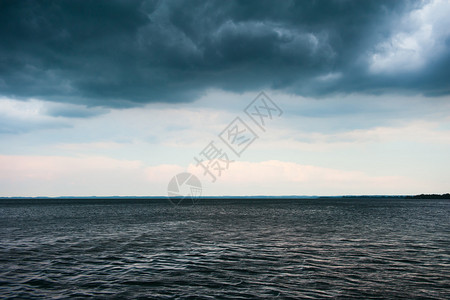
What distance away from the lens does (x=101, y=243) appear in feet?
122

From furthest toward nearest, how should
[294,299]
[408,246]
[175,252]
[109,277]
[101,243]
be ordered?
[101,243], [408,246], [175,252], [109,277], [294,299]

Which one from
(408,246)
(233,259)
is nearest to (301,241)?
(408,246)

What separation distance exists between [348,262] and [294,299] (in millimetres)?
10962

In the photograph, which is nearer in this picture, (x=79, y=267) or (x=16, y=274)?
(x=16, y=274)

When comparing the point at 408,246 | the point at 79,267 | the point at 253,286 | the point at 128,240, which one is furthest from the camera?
the point at 128,240

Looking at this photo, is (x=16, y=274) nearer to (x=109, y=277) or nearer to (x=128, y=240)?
(x=109, y=277)

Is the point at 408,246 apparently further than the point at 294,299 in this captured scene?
Yes

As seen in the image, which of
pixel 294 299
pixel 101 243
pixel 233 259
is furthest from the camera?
pixel 101 243

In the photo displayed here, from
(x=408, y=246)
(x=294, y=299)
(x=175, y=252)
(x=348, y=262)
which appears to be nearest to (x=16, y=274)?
(x=175, y=252)

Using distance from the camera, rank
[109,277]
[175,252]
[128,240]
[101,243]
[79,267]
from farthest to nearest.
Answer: [128,240] → [101,243] → [175,252] → [79,267] → [109,277]

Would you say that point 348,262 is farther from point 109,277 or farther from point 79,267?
point 79,267

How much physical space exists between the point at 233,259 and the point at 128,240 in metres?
17.8

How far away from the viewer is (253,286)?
19.3 meters

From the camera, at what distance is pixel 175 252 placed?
3084 centimetres
